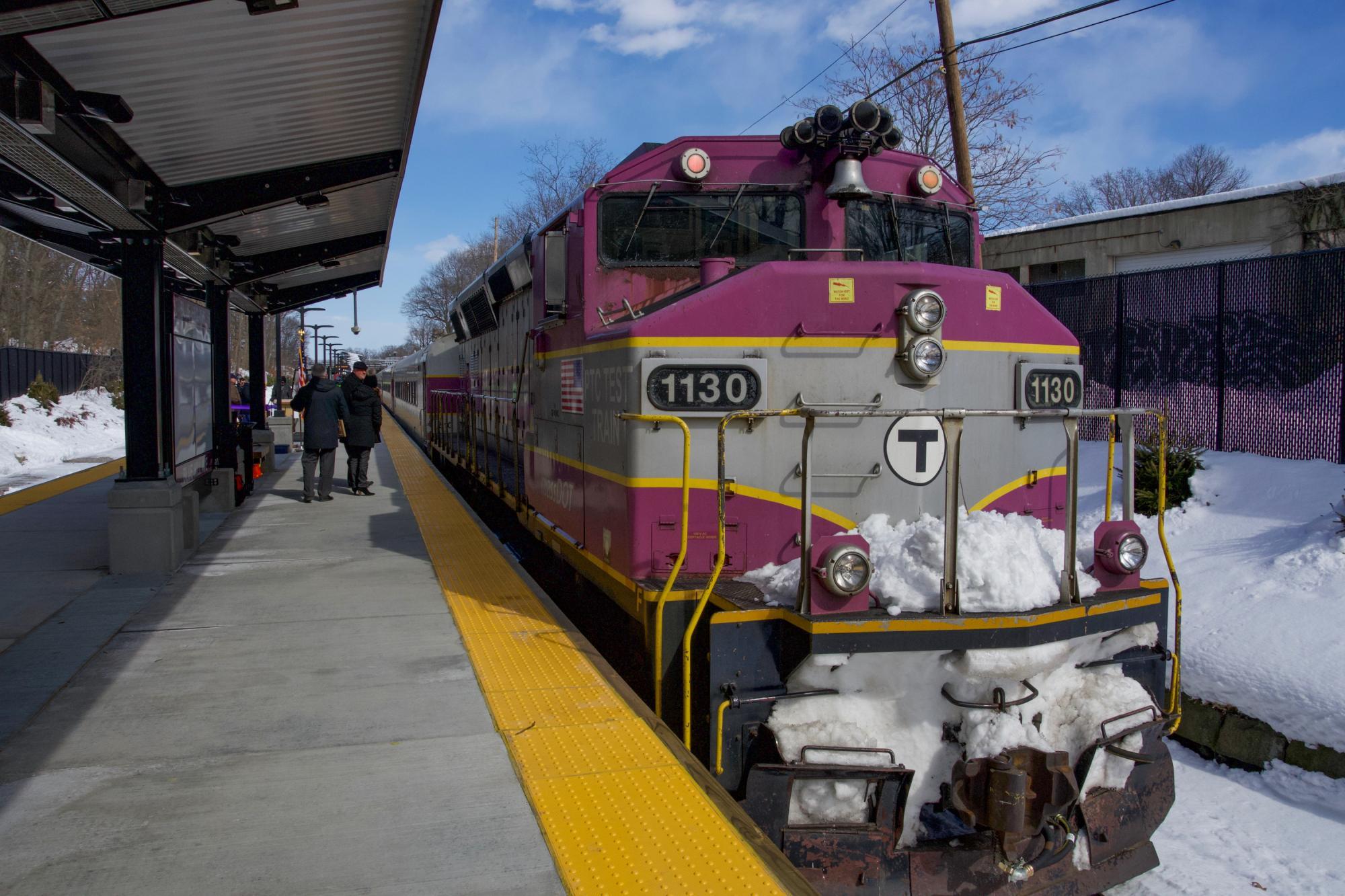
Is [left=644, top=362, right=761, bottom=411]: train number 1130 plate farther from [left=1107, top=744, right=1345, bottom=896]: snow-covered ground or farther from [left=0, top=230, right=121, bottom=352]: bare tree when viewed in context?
[left=0, top=230, right=121, bottom=352]: bare tree

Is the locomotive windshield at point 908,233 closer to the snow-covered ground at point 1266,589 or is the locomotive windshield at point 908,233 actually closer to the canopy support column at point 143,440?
the snow-covered ground at point 1266,589

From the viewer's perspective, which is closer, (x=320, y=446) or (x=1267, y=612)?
(x=1267, y=612)

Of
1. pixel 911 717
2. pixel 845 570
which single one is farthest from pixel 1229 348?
pixel 845 570

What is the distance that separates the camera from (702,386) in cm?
444

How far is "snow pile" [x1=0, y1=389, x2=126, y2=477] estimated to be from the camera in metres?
18.5

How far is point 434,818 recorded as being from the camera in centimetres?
341

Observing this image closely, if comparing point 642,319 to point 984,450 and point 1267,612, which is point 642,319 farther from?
point 1267,612

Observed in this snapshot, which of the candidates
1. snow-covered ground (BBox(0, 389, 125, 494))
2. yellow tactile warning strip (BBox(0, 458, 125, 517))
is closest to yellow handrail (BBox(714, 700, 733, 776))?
yellow tactile warning strip (BBox(0, 458, 125, 517))

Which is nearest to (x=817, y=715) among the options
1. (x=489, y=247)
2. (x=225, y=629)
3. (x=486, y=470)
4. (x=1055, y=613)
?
(x=1055, y=613)

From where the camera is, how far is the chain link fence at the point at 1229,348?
10.0m

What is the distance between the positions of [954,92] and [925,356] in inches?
386

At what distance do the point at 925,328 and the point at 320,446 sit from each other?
9656 mm

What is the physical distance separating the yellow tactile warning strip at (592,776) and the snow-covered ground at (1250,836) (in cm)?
281

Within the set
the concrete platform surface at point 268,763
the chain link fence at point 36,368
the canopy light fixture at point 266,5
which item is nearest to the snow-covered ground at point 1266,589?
the concrete platform surface at point 268,763
